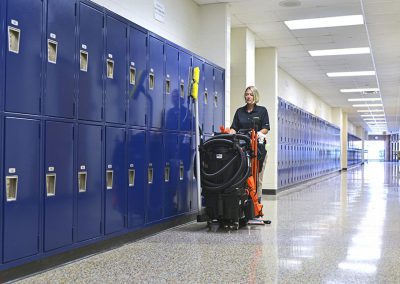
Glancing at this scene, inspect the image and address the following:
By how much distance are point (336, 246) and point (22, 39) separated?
123 inches

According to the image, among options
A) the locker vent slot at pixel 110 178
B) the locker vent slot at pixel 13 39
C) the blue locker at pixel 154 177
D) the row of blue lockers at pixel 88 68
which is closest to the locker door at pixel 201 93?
the row of blue lockers at pixel 88 68

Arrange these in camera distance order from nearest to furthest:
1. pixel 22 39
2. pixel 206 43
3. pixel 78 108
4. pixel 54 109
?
pixel 22 39 → pixel 54 109 → pixel 78 108 → pixel 206 43

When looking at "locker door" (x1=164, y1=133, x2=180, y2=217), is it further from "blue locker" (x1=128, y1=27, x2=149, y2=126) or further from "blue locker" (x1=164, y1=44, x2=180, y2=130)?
"blue locker" (x1=128, y1=27, x2=149, y2=126)

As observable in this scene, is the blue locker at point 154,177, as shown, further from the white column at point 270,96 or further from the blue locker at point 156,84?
the white column at point 270,96

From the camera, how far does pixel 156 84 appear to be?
15.7 feet

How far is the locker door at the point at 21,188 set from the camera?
2805 millimetres

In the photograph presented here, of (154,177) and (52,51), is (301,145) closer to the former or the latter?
(154,177)

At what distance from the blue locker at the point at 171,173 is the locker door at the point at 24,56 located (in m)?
2.10

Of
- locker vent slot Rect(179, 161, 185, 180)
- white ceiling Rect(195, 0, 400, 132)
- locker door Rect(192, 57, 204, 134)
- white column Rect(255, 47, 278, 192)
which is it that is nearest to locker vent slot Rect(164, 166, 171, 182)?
locker vent slot Rect(179, 161, 185, 180)

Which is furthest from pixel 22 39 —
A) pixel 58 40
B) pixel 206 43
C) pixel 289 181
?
pixel 289 181

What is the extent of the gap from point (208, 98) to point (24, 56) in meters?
3.43

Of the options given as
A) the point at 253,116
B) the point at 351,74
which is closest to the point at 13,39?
the point at 253,116

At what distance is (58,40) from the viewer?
3.30 meters

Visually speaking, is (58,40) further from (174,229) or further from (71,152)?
(174,229)
